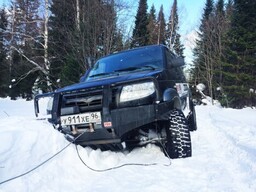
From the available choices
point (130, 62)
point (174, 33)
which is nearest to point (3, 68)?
point (174, 33)

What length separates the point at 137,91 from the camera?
12.2ft

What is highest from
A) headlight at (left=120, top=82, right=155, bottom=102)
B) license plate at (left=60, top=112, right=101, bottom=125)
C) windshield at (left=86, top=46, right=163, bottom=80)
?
windshield at (left=86, top=46, right=163, bottom=80)

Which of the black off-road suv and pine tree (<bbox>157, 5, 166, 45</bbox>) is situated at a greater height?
pine tree (<bbox>157, 5, 166, 45</bbox>)

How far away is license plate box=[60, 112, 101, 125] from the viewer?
366cm

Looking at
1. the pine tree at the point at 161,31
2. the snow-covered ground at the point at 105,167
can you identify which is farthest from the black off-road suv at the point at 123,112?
the pine tree at the point at 161,31

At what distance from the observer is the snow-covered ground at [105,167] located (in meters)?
3.11


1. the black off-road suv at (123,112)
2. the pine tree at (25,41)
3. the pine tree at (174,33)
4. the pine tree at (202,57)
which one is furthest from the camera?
the pine tree at (174,33)

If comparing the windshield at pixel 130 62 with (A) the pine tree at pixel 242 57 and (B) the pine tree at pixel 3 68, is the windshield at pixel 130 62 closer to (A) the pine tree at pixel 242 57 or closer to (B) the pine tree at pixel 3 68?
(A) the pine tree at pixel 242 57

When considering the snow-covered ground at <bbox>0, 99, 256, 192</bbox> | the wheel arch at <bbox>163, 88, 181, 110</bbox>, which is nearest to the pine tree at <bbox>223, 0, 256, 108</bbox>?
the snow-covered ground at <bbox>0, 99, 256, 192</bbox>

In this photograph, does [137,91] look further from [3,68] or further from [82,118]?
[3,68]

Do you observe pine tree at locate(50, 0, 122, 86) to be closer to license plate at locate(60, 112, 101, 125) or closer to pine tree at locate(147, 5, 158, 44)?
license plate at locate(60, 112, 101, 125)

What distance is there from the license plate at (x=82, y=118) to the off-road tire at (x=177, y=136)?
969 mm

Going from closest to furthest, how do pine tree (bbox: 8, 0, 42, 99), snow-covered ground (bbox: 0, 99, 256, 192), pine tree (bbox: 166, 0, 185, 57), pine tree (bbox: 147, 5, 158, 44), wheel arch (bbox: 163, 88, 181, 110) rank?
snow-covered ground (bbox: 0, 99, 256, 192)
wheel arch (bbox: 163, 88, 181, 110)
pine tree (bbox: 8, 0, 42, 99)
pine tree (bbox: 166, 0, 185, 57)
pine tree (bbox: 147, 5, 158, 44)

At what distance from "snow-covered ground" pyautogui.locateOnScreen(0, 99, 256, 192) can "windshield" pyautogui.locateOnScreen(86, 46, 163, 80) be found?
1.27m
